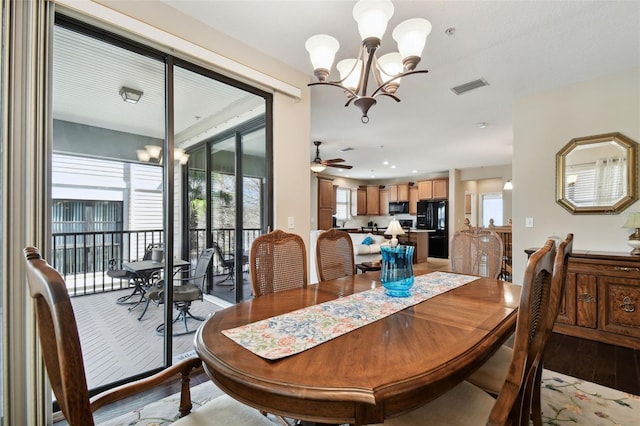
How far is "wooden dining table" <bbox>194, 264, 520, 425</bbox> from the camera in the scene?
0.77 metres

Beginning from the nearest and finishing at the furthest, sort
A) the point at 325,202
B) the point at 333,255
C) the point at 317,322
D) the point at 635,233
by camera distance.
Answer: the point at 317,322
the point at 333,255
the point at 635,233
the point at 325,202

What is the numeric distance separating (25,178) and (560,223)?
4.68m

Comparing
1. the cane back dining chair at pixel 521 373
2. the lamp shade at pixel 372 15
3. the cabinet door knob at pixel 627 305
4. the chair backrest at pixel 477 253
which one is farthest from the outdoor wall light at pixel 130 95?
the cabinet door knob at pixel 627 305

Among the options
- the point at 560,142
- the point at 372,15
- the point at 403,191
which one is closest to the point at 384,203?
the point at 403,191

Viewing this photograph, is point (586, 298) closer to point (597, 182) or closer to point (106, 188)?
point (597, 182)

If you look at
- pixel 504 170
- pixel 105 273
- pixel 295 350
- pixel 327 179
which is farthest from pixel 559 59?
pixel 327 179

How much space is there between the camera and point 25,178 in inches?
64.1

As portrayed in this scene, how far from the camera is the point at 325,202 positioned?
8727 mm

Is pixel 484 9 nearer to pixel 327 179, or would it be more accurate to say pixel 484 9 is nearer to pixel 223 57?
pixel 223 57

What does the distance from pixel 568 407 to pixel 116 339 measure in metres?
3.42

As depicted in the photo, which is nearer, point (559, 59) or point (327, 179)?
point (559, 59)

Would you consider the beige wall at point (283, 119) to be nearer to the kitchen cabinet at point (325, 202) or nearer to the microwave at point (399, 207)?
the kitchen cabinet at point (325, 202)

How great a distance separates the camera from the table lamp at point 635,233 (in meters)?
2.75

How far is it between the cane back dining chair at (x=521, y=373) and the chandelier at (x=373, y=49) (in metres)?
1.21
